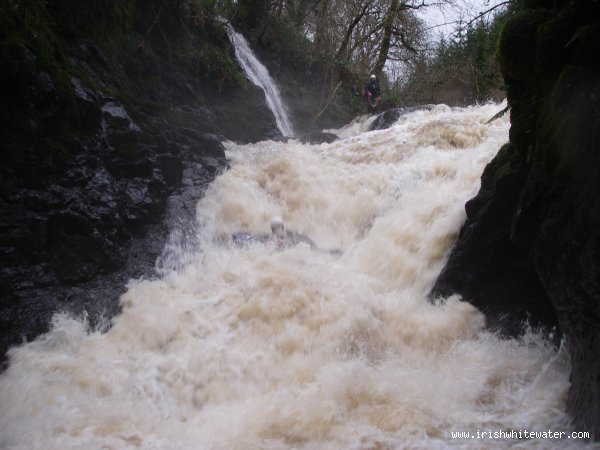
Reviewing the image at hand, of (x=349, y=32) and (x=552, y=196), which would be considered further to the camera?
(x=349, y=32)

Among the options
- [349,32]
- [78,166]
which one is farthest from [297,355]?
[349,32]

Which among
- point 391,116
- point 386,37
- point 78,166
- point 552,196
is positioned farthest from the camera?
point 386,37

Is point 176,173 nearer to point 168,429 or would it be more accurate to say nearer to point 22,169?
point 22,169

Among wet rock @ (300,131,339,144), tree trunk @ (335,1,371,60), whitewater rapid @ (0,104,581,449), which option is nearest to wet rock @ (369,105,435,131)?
wet rock @ (300,131,339,144)

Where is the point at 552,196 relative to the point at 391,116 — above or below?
below

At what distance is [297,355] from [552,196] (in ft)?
7.63

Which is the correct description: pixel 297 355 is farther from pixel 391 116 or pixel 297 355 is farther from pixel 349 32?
pixel 349 32

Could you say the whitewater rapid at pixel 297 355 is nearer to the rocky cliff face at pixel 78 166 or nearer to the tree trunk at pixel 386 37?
the rocky cliff face at pixel 78 166

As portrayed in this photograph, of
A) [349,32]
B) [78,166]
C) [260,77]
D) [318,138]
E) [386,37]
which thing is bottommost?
[78,166]

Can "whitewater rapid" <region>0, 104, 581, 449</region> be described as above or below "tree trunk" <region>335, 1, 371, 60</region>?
below

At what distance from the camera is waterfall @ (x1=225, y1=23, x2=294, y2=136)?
11.8 m

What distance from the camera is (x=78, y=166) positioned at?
510 centimetres

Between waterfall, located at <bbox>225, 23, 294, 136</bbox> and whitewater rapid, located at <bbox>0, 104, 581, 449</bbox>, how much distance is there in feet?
20.4

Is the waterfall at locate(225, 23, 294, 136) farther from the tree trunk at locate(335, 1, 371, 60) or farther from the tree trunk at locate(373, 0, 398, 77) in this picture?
the tree trunk at locate(373, 0, 398, 77)
